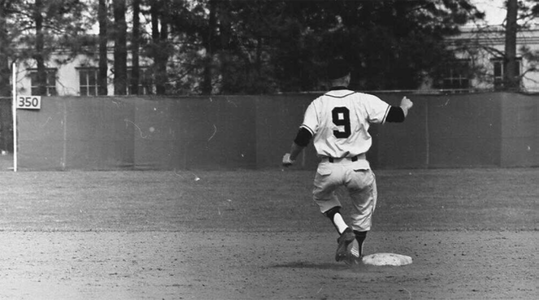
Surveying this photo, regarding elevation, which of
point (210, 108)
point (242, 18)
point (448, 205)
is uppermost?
point (242, 18)

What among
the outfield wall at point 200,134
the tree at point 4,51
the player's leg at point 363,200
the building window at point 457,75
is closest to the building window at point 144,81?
the tree at point 4,51

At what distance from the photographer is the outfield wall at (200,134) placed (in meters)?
23.1

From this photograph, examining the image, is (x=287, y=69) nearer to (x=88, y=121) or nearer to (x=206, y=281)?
(x=88, y=121)

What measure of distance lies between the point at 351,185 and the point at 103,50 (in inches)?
989

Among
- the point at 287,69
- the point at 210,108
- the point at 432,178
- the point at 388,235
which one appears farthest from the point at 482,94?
the point at 388,235

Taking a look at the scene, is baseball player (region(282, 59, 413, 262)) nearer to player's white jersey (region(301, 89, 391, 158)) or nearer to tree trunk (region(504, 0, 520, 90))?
player's white jersey (region(301, 89, 391, 158))

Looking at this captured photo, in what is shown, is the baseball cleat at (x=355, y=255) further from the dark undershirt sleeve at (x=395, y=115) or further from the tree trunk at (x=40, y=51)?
the tree trunk at (x=40, y=51)

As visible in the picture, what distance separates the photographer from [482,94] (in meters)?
22.9

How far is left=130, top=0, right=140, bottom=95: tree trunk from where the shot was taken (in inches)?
1195

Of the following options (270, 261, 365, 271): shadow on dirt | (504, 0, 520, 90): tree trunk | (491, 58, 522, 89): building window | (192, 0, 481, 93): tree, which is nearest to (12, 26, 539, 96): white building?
(491, 58, 522, 89): building window

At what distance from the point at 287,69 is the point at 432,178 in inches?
412

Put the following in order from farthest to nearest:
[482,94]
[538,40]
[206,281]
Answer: [538,40] → [482,94] → [206,281]

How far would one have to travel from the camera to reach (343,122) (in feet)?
27.0

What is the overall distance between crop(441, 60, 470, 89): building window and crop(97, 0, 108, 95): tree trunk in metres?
10.5
